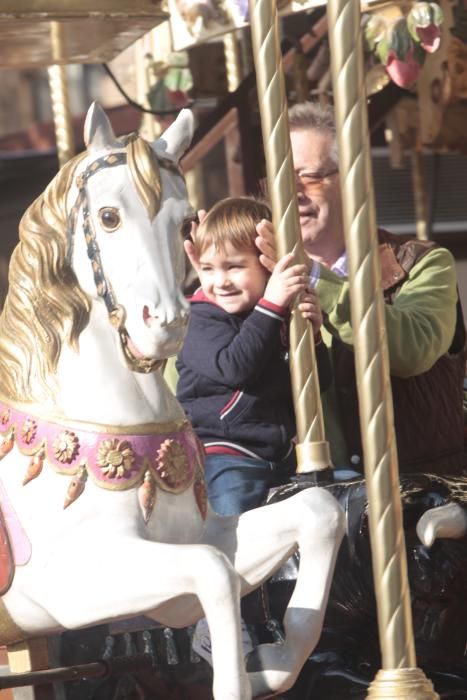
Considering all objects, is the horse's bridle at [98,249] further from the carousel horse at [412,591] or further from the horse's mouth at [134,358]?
the carousel horse at [412,591]

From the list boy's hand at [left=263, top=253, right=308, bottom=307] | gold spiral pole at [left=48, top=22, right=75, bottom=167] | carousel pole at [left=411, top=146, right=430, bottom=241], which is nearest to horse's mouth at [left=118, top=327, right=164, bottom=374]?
boy's hand at [left=263, top=253, right=308, bottom=307]

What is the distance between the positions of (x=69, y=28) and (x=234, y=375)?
131cm

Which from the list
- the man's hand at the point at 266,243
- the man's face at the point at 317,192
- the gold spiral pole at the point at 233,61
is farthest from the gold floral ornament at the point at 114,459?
the gold spiral pole at the point at 233,61

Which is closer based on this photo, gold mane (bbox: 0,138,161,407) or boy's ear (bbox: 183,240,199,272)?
gold mane (bbox: 0,138,161,407)

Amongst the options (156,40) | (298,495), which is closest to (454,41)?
(156,40)

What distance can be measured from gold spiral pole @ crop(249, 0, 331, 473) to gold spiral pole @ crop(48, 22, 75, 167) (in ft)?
4.31

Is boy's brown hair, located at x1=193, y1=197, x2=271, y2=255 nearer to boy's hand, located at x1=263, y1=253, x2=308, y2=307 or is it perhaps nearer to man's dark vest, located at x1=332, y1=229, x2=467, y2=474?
boy's hand, located at x1=263, y1=253, x2=308, y2=307

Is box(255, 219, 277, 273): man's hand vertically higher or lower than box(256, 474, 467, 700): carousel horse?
higher

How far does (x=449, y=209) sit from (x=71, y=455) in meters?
5.22

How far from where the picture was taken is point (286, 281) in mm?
3254

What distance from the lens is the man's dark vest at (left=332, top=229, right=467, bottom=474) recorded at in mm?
3816

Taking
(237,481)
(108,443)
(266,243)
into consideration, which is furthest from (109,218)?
(237,481)

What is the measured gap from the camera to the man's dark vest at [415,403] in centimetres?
382

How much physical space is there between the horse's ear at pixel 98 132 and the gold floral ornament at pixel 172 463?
54 cm
